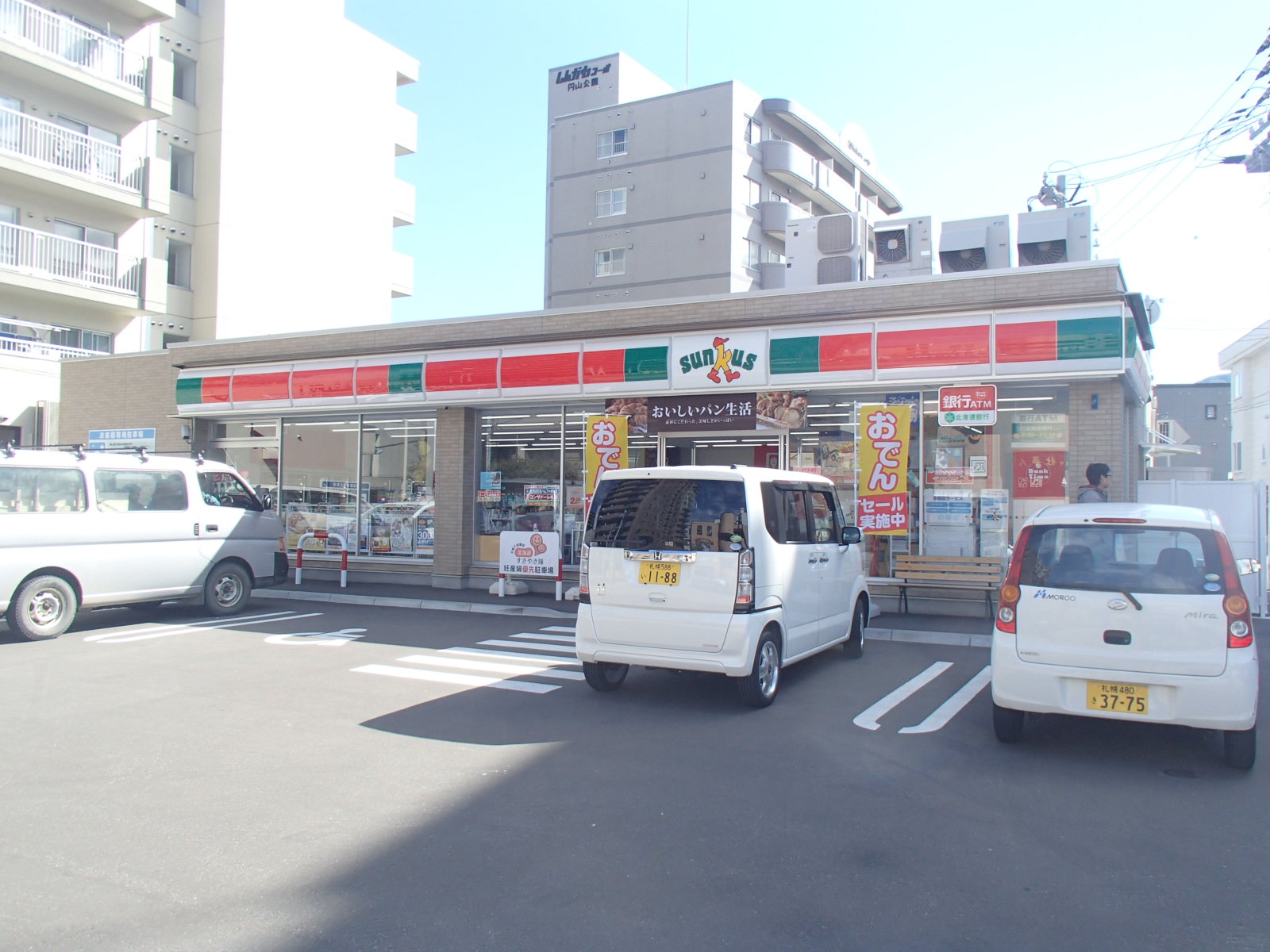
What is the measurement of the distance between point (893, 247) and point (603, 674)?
9.81m

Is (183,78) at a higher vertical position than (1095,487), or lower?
higher

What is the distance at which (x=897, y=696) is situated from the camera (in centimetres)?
833

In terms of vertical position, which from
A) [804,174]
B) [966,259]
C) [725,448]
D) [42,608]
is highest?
[804,174]

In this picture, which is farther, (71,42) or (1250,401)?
(1250,401)

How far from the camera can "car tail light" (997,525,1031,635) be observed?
21.2ft

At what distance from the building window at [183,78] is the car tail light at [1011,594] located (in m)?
30.7

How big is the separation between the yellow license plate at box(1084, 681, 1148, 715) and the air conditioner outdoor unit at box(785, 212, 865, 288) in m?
9.90

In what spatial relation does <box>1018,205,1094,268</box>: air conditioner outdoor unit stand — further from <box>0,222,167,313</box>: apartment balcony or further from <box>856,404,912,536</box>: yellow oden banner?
<box>0,222,167,313</box>: apartment balcony

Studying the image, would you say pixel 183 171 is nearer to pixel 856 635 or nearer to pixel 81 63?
pixel 81 63

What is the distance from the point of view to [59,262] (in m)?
24.9

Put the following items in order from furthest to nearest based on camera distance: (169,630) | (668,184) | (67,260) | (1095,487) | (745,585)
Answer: (668,184) < (67,260) < (169,630) < (1095,487) < (745,585)

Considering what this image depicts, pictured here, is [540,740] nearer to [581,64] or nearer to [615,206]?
[615,206]

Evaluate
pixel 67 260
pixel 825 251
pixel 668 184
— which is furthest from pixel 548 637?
pixel 668 184

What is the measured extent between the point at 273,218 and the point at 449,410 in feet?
59.1
